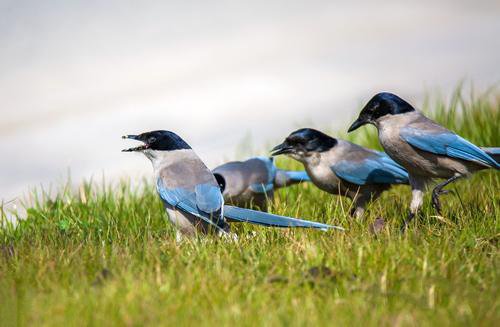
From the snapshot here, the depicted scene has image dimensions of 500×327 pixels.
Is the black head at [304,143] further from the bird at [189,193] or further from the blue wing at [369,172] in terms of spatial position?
the bird at [189,193]

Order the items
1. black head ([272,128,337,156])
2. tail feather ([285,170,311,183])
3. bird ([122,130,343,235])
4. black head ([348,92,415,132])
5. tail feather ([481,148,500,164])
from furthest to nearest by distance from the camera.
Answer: tail feather ([285,170,311,183])
black head ([272,128,337,156])
black head ([348,92,415,132])
tail feather ([481,148,500,164])
bird ([122,130,343,235])

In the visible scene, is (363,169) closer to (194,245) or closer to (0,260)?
(194,245)

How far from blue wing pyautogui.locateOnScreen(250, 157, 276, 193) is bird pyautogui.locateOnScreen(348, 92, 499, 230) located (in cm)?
153

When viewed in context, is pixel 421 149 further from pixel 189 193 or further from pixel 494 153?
pixel 189 193

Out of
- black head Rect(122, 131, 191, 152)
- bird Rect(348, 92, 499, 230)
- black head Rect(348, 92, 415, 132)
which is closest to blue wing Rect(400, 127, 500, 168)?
bird Rect(348, 92, 499, 230)

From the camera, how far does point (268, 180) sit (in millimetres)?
7766

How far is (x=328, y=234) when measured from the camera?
17.6ft

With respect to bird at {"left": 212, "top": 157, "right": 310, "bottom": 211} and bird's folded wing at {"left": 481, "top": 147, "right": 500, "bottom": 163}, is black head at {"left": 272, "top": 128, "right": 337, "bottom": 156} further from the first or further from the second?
bird's folded wing at {"left": 481, "top": 147, "right": 500, "bottom": 163}

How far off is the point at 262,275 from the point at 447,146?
2331mm

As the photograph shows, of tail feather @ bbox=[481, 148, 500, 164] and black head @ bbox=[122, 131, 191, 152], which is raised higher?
black head @ bbox=[122, 131, 191, 152]

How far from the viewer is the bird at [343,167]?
705 centimetres

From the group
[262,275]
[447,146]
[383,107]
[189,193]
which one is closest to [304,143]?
[383,107]

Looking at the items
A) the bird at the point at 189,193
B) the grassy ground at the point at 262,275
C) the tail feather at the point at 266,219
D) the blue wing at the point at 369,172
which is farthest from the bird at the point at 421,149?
the bird at the point at 189,193

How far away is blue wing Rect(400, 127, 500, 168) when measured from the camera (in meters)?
6.10
